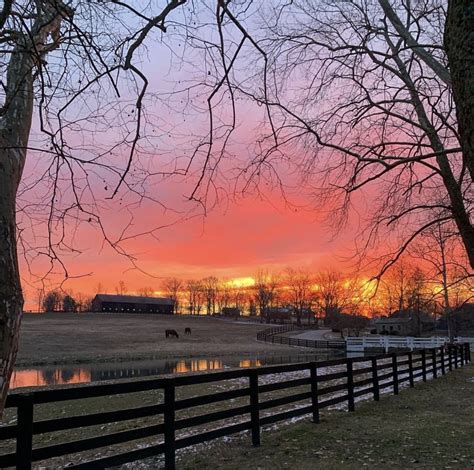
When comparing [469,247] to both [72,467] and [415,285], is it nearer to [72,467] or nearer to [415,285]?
[72,467]

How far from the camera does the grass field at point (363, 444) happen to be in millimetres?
6535

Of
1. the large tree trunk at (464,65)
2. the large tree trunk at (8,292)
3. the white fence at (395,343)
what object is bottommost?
the white fence at (395,343)

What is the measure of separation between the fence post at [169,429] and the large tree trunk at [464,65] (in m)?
4.84

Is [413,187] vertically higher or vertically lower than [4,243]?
higher

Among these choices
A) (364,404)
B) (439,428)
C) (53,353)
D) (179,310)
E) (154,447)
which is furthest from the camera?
(179,310)

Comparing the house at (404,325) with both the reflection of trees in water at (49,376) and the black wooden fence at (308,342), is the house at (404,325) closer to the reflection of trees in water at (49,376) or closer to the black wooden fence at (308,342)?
the black wooden fence at (308,342)

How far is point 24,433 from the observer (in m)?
4.71

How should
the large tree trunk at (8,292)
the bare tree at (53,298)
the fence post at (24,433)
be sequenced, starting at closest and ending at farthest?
the large tree trunk at (8,292)
the bare tree at (53,298)
the fence post at (24,433)

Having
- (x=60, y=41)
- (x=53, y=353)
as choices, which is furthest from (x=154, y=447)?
(x=53, y=353)

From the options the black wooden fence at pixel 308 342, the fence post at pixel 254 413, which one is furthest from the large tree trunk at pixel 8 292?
the black wooden fence at pixel 308 342

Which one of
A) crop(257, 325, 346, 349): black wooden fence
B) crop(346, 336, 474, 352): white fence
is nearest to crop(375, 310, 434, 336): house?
crop(257, 325, 346, 349): black wooden fence

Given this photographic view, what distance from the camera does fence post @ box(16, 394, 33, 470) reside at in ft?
15.3

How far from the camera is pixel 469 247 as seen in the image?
9289mm

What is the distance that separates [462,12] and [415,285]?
1743 centimetres
